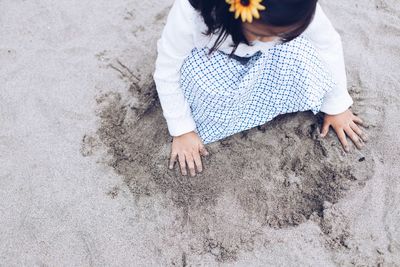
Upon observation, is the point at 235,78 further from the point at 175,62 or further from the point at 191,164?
the point at 191,164

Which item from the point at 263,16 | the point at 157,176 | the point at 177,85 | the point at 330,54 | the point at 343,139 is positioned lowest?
the point at 157,176

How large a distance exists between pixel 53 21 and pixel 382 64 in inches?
56.2

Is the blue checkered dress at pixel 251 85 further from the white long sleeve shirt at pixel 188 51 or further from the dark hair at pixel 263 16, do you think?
the dark hair at pixel 263 16

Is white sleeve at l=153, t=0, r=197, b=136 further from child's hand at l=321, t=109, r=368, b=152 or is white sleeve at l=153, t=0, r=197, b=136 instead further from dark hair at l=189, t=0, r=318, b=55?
child's hand at l=321, t=109, r=368, b=152

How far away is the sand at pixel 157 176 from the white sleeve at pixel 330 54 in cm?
11

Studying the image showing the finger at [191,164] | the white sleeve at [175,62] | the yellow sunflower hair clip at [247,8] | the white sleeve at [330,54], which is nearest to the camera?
the yellow sunflower hair clip at [247,8]

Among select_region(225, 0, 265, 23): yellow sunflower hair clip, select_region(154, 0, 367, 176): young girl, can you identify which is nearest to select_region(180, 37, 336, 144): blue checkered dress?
select_region(154, 0, 367, 176): young girl

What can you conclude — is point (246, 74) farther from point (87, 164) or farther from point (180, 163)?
point (87, 164)

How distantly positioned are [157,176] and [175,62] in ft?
1.40

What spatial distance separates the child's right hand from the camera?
165 centimetres

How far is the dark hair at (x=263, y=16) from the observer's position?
3.60ft

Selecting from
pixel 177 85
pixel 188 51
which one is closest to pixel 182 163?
pixel 177 85

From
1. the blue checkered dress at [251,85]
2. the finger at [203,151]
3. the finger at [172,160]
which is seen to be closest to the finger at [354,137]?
→ the blue checkered dress at [251,85]

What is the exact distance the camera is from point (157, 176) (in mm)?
1659
